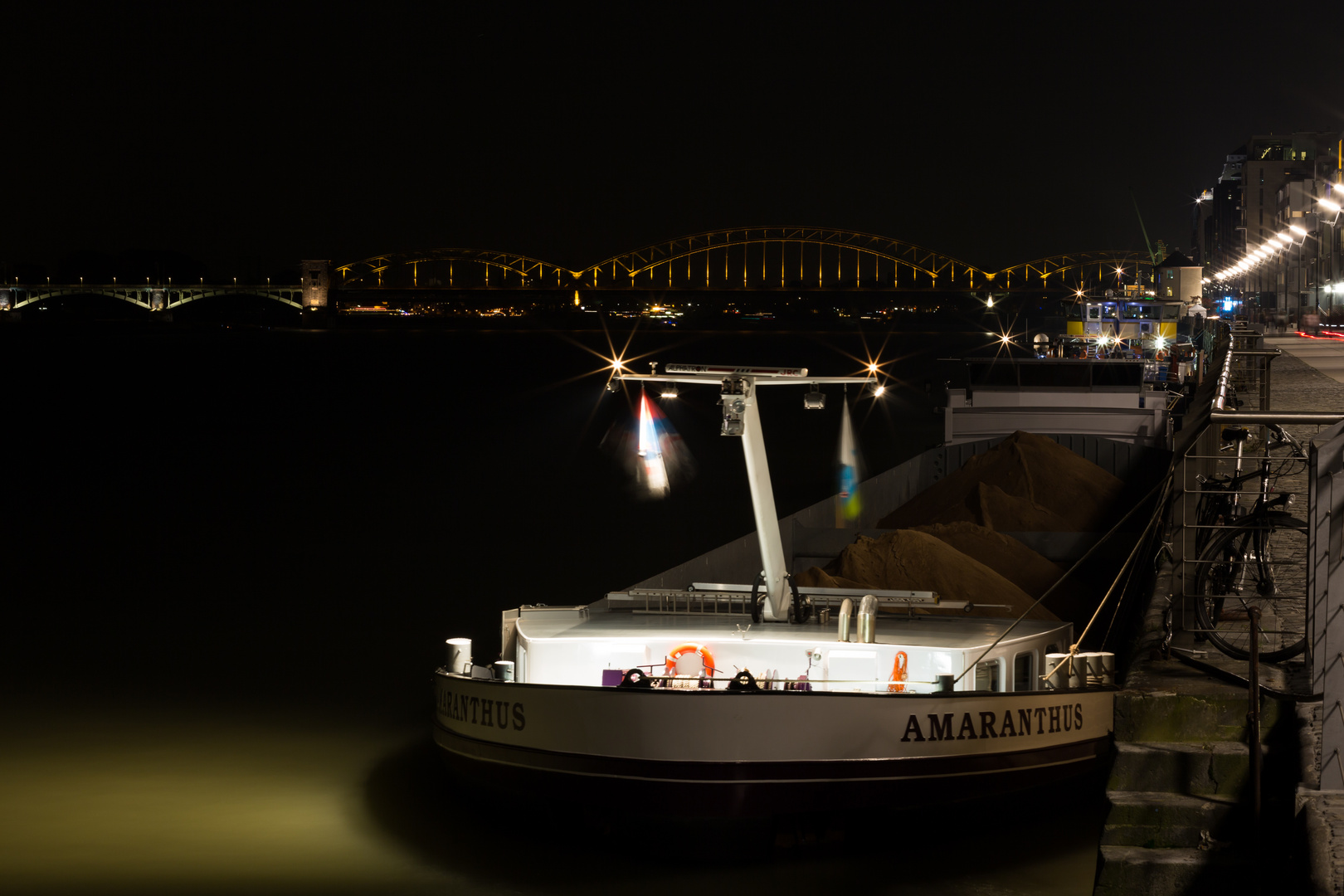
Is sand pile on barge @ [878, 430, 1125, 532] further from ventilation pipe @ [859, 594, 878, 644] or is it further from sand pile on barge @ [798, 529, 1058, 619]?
ventilation pipe @ [859, 594, 878, 644]

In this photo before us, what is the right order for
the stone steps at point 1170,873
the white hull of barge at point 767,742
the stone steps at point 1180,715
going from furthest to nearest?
the white hull of barge at point 767,742 → the stone steps at point 1180,715 → the stone steps at point 1170,873

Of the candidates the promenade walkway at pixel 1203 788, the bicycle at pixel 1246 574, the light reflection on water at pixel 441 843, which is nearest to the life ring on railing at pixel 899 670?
the light reflection on water at pixel 441 843

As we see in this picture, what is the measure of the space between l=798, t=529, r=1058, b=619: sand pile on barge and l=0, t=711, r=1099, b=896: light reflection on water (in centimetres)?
336

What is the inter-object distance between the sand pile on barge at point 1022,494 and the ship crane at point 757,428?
32.5ft

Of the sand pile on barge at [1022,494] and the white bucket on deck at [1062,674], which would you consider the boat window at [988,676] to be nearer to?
the white bucket on deck at [1062,674]

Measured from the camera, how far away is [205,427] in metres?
64.8

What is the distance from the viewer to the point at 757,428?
Result: 10.4m

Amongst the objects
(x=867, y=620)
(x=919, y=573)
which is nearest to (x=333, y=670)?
(x=919, y=573)

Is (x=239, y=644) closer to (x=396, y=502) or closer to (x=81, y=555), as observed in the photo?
(x=81, y=555)

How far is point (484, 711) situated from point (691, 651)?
148cm

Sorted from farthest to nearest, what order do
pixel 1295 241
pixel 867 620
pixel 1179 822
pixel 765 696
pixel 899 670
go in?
pixel 1295 241 < pixel 867 620 < pixel 899 670 < pixel 765 696 < pixel 1179 822

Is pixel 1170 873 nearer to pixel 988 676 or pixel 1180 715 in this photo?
pixel 1180 715

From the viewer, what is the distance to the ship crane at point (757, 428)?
9.55 metres

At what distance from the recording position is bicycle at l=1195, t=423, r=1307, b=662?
7523 millimetres
